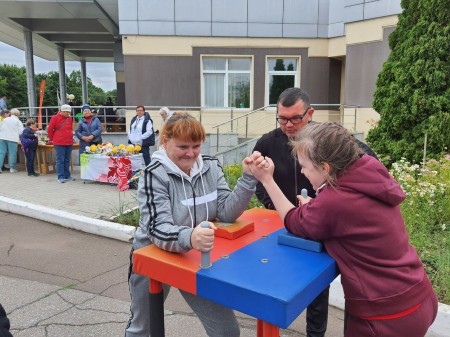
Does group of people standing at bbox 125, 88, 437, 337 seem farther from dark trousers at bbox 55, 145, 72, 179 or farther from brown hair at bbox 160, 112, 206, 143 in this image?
dark trousers at bbox 55, 145, 72, 179

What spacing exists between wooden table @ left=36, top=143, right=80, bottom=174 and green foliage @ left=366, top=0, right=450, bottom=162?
7.68 metres

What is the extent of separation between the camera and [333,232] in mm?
1666

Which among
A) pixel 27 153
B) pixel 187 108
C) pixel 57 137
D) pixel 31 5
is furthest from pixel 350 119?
pixel 31 5

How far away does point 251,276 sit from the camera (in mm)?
1509

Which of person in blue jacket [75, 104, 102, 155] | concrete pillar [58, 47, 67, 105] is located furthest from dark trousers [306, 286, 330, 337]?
concrete pillar [58, 47, 67, 105]

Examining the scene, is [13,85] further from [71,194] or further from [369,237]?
[369,237]

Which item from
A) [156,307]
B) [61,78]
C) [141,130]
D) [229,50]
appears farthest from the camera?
[61,78]

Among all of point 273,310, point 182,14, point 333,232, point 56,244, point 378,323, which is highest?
point 182,14

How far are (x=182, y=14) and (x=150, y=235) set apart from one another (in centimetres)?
1278

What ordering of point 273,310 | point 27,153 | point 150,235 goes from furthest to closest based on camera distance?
point 27,153 → point 150,235 → point 273,310

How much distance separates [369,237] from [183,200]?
907mm

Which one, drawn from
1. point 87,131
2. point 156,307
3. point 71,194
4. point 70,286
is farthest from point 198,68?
point 156,307

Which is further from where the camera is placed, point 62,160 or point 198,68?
point 198,68

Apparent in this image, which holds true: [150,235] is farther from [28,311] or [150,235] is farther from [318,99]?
[318,99]
